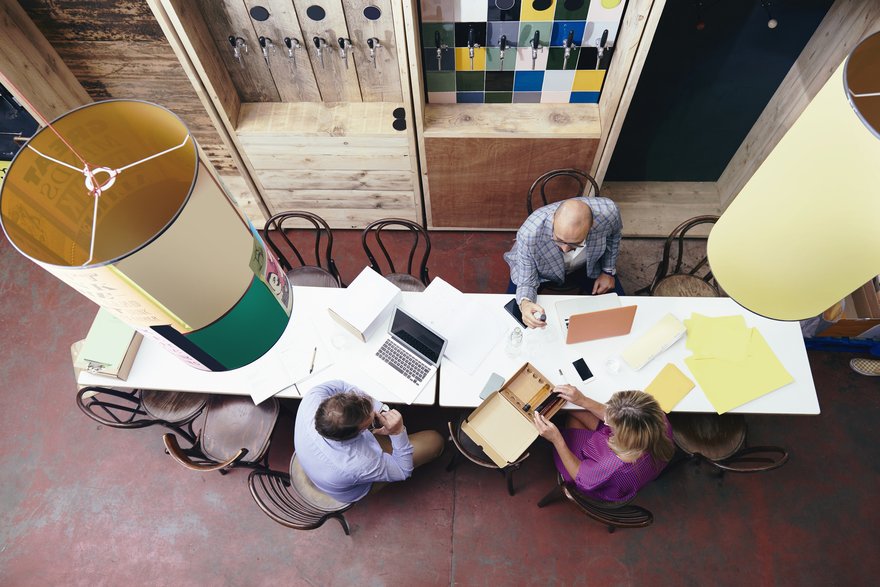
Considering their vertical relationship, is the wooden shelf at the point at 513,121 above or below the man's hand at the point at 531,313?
above

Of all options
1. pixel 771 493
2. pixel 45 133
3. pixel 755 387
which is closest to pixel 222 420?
pixel 45 133

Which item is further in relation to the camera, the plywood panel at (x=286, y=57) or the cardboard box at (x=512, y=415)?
the plywood panel at (x=286, y=57)

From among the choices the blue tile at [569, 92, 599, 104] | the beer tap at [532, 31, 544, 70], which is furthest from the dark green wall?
the beer tap at [532, 31, 544, 70]

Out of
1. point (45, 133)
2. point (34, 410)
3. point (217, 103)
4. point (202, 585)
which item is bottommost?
point (202, 585)

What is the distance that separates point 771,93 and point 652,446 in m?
2.60

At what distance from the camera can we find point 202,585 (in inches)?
118

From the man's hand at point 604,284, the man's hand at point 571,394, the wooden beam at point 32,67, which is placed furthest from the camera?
the man's hand at point 604,284

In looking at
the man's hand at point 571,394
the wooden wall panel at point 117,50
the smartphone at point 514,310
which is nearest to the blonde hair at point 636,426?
the man's hand at point 571,394

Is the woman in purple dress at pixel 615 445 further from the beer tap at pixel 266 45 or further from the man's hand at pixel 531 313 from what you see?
the beer tap at pixel 266 45

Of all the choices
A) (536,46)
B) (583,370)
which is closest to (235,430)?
(583,370)

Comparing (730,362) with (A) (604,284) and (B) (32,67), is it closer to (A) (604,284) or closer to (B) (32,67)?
(A) (604,284)

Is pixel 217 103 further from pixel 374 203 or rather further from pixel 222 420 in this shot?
pixel 222 420

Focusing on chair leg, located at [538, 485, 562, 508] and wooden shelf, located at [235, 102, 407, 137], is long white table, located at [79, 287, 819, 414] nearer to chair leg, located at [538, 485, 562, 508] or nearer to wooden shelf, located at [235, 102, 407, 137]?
chair leg, located at [538, 485, 562, 508]

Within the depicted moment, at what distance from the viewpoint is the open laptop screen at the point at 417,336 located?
8.60 feet
